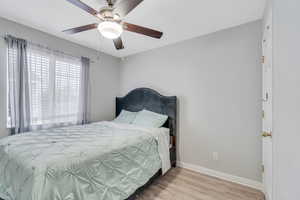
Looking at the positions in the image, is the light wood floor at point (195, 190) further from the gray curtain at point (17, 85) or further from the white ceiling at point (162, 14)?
the white ceiling at point (162, 14)

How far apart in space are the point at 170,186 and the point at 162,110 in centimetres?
135

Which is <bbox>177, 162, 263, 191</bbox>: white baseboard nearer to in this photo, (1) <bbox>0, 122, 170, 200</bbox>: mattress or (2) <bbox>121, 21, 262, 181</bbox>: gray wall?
(2) <bbox>121, 21, 262, 181</bbox>: gray wall

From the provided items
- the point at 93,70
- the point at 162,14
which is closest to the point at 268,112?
the point at 162,14

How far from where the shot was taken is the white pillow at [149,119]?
271cm

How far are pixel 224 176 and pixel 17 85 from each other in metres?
3.59

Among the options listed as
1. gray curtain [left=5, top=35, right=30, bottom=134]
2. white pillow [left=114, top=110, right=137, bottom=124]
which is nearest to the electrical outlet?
white pillow [left=114, top=110, right=137, bottom=124]

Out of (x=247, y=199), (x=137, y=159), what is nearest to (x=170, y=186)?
(x=137, y=159)

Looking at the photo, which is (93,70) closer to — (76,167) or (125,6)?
(125,6)

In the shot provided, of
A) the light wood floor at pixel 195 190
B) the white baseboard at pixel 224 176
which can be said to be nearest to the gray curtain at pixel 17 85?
the light wood floor at pixel 195 190

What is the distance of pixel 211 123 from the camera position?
2457 millimetres

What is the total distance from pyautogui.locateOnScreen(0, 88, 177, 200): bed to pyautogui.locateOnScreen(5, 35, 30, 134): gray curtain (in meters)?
0.54

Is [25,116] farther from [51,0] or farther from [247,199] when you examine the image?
[247,199]

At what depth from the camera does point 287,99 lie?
3.14ft

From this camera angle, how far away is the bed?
1.09 m
